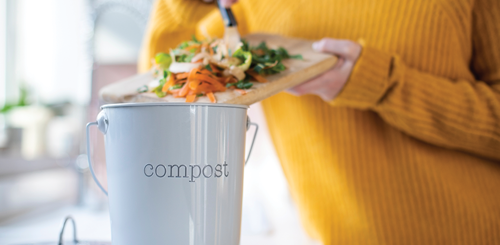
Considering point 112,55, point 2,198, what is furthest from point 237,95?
point 112,55

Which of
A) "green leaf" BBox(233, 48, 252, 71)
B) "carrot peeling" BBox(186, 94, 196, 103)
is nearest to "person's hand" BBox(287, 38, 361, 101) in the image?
"green leaf" BBox(233, 48, 252, 71)

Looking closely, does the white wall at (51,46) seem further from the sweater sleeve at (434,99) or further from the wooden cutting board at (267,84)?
the sweater sleeve at (434,99)

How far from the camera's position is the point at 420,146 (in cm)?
71

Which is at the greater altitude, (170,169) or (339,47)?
(339,47)

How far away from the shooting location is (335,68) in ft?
1.90

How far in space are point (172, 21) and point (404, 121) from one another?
1.93 feet

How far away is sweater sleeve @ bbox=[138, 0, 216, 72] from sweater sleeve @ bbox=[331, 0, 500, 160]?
42 cm

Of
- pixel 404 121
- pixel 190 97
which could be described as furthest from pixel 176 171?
pixel 404 121

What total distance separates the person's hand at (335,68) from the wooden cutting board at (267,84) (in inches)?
0.6

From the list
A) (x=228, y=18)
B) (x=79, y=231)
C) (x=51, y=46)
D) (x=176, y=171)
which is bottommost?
(x=79, y=231)

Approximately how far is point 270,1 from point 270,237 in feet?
2.02

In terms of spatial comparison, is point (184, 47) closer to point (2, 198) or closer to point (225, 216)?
point (225, 216)

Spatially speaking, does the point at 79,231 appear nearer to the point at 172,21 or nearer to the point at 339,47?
the point at 172,21

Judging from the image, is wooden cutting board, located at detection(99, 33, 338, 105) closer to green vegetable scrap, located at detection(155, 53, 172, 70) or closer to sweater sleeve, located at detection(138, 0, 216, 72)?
green vegetable scrap, located at detection(155, 53, 172, 70)
